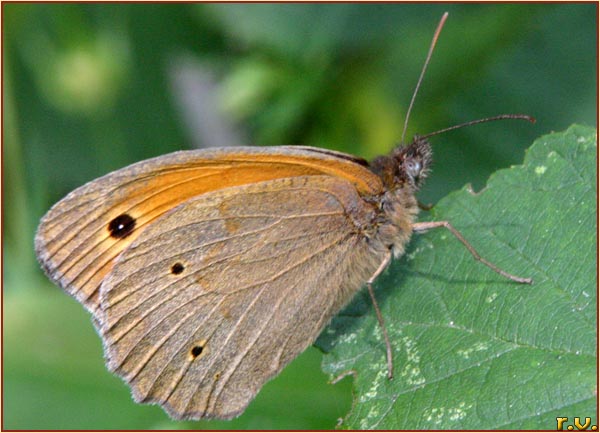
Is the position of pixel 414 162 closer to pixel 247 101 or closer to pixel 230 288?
pixel 230 288

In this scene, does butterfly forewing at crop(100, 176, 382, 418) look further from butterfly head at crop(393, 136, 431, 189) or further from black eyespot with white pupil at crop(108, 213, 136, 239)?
butterfly head at crop(393, 136, 431, 189)

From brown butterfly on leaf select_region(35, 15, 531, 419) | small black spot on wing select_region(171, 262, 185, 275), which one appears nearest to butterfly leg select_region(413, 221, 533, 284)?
brown butterfly on leaf select_region(35, 15, 531, 419)

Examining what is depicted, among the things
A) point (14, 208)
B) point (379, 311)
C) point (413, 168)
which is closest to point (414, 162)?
point (413, 168)

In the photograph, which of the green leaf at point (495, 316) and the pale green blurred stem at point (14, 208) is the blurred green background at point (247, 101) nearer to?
the pale green blurred stem at point (14, 208)

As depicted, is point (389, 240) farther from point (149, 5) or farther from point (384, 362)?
point (149, 5)

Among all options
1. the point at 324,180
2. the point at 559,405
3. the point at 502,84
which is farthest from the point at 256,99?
the point at 559,405
